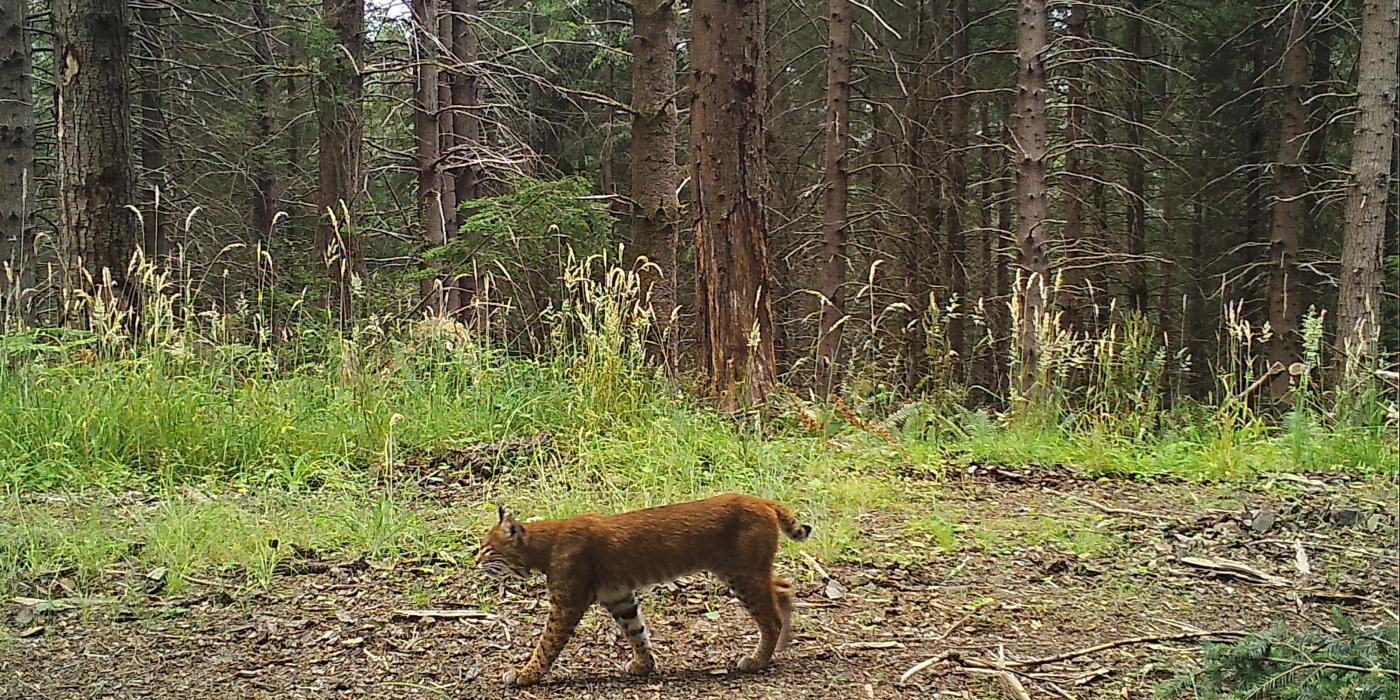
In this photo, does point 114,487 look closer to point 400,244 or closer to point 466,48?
point 466,48

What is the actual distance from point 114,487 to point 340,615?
1.97m

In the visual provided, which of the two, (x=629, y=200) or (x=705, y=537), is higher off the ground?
(x=629, y=200)

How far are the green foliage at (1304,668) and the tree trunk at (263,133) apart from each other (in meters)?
11.8

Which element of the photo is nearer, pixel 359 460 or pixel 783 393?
pixel 359 460

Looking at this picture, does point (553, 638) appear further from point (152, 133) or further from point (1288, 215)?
point (1288, 215)

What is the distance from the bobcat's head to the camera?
2.65 m

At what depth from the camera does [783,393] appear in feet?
19.5

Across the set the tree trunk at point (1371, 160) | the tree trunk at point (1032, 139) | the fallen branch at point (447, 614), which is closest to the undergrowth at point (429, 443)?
the fallen branch at point (447, 614)

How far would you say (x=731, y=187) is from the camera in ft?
19.3

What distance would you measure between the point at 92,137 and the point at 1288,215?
529 inches

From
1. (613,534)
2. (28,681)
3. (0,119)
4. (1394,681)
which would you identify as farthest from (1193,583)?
(0,119)

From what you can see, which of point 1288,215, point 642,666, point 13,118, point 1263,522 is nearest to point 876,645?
point 642,666

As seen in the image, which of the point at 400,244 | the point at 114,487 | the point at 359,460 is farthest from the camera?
the point at 400,244

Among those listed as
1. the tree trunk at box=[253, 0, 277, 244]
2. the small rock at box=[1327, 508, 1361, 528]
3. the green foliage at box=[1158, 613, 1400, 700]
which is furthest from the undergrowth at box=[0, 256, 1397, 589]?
the tree trunk at box=[253, 0, 277, 244]
